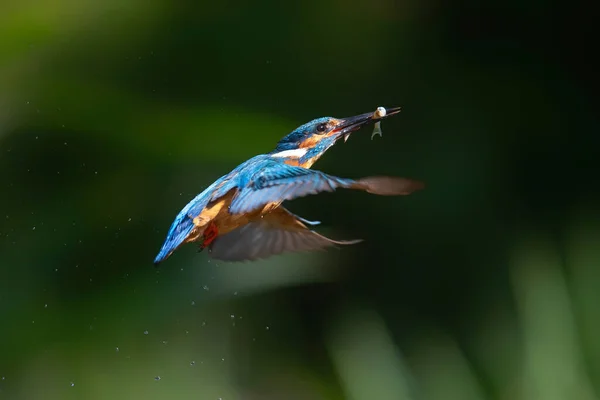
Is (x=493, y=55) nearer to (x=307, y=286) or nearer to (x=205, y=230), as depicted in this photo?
(x=307, y=286)

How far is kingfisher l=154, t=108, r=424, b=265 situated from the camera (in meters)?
1.58

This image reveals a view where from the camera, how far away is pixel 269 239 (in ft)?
6.55

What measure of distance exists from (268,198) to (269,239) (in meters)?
0.41

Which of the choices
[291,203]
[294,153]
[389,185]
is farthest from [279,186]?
[291,203]

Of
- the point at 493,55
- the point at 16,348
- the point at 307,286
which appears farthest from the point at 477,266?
the point at 16,348

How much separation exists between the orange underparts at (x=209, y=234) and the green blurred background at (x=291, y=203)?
0.70 m

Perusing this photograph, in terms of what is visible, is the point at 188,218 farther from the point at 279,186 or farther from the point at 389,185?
the point at 389,185

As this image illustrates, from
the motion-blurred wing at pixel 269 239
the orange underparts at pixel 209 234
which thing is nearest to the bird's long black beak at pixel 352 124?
the motion-blurred wing at pixel 269 239

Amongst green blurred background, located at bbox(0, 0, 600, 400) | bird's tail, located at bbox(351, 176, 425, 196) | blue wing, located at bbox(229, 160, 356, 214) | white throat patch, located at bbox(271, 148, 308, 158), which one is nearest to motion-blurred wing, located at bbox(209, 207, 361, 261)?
white throat patch, located at bbox(271, 148, 308, 158)

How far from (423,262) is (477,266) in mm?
228

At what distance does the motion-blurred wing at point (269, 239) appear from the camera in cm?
196

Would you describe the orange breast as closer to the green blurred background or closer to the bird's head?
the bird's head

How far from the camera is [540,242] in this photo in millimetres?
2650

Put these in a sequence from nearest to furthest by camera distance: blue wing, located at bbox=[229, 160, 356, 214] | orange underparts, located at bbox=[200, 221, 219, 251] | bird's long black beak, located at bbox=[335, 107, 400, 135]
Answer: blue wing, located at bbox=[229, 160, 356, 214]
orange underparts, located at bbox=[200, 221, 219, 251]
bird's long black beak, located at bbox=[335, 107, 400, 135]
